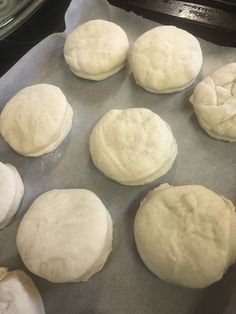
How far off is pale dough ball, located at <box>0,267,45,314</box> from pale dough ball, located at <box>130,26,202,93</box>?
4.81ft

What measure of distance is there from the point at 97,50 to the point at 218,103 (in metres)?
0.94

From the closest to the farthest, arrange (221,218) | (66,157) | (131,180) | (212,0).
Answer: (221,218), (131,180), (66,157), (212,0)

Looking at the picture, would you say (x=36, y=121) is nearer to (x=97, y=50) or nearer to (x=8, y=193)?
(x=8, y=193)

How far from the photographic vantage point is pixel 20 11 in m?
2.75

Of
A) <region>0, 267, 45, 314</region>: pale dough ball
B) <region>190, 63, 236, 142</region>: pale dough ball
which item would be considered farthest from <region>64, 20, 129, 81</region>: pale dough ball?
<region>0, 267, 45, 314</region>: pale dough ball

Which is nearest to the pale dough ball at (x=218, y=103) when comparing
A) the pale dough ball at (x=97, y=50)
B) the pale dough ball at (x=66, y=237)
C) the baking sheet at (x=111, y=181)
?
the baking sheet at (x=111, y=181)

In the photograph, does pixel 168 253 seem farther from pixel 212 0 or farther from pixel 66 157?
pixel 212 0

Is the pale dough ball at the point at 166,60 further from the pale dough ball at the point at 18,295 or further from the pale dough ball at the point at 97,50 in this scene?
the pale dough ball at the point at 18,295

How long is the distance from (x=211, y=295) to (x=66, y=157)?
123cm

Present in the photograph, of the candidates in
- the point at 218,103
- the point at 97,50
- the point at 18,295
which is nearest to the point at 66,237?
the point at 18,295

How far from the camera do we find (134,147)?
2242 millimetres

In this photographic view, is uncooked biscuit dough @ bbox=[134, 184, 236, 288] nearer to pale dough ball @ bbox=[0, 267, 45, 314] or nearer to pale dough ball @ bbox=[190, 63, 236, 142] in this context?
pale dough ball @ bbox=[190, 63, 236, 142]

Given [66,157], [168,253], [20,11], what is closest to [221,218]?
[168,253]

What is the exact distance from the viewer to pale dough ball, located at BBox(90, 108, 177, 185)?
7.27 ft
